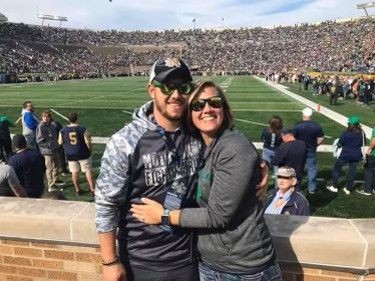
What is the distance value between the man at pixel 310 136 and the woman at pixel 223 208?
6532 mm

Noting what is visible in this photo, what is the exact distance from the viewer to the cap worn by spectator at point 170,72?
222cm

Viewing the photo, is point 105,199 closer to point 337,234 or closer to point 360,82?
point 337,234

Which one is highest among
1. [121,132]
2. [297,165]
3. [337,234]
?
[121,132]

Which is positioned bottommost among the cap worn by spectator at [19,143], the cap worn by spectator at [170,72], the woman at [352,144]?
the woman at [352,144]

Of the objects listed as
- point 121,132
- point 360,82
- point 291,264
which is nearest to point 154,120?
point 121,132

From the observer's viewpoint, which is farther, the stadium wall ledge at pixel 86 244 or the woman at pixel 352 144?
the woman at pixel 352 144

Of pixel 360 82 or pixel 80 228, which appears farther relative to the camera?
pixel 360 82

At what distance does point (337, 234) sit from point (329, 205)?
19.1 feet

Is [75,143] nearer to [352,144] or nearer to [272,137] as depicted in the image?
[272,137]

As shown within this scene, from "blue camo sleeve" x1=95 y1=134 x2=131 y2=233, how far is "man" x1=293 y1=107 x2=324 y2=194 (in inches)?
269

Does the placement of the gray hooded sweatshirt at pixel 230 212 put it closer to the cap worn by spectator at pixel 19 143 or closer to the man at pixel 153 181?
the man at pixel 153 181

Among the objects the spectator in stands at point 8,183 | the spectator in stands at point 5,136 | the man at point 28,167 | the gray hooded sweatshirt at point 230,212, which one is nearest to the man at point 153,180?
the gray hooded sweatshirt at point 230,212

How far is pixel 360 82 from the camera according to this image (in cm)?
2639

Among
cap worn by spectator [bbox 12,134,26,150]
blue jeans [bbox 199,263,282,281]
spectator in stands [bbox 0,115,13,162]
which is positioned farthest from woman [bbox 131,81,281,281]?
spectator in stands [bbox 0,115,13,162]
